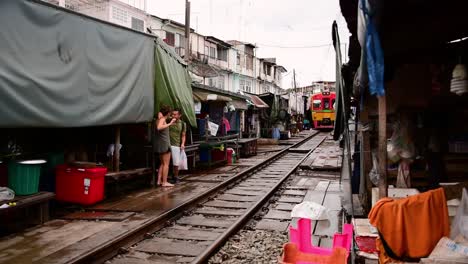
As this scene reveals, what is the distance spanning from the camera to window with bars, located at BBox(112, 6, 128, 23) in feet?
89.9

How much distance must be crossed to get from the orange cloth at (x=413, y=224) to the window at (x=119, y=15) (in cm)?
2719

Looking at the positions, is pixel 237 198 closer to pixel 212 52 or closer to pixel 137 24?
pixel 137 24

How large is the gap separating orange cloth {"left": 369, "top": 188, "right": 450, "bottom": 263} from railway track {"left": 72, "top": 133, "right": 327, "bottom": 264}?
105 inches

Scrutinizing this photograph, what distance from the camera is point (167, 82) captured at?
1045 cm

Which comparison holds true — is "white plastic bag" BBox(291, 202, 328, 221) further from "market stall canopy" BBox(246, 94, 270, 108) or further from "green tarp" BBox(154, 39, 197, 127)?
"market stall canopy" BBox(246, 94, 270, 108)

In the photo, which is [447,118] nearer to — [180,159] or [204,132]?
[180,159]

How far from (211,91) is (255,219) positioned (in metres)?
8.99

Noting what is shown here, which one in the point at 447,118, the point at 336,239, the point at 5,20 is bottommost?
the point at 336,239

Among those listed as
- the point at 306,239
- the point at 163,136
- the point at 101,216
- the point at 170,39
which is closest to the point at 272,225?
the point at 101,216

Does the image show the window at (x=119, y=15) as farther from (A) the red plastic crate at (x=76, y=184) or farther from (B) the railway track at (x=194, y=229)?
(A) the red plastic crate at (x=76, y=184)

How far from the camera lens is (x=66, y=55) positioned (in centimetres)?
689

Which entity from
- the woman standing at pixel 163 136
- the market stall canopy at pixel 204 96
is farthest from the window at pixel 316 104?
the woman standing at pixel 163 136

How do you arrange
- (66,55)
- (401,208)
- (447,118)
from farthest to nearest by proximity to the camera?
(66,55), (447,118), (401,208)

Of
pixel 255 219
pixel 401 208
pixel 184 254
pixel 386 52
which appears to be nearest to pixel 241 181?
pixel 255 219
